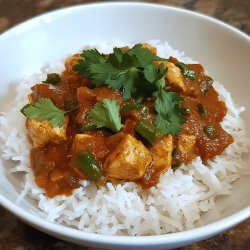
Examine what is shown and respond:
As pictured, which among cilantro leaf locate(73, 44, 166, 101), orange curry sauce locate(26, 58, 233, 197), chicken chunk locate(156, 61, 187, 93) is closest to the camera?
orange curry sauce locate(26, 58, 233, 197)

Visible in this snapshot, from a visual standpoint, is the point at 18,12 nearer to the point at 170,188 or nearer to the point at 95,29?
the point at 95,29

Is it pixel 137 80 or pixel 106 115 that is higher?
pixel 137 80

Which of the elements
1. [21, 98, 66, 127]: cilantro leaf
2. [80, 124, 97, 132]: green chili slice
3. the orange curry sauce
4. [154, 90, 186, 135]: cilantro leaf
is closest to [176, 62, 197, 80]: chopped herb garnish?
the orange curry sauce

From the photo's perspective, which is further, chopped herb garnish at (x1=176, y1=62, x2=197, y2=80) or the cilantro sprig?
chopped herb garnish at (x1=176, y1=62, x2=197, y2=80)

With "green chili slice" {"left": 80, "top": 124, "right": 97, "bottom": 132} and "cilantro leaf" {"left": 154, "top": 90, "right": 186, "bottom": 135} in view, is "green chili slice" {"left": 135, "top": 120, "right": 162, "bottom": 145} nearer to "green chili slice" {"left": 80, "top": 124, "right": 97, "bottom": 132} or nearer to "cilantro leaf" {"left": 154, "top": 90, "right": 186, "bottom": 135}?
"cilantro leaf" {"left": 154, "top": 90, "right": 186, "bottom": 135}

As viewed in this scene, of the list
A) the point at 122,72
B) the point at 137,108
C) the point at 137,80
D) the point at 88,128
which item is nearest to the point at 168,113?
the point at 137,108

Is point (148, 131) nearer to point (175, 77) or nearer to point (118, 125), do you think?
point (118, 125)

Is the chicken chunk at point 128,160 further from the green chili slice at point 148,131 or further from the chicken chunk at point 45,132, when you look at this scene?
the chicken chunk at point 45,132
